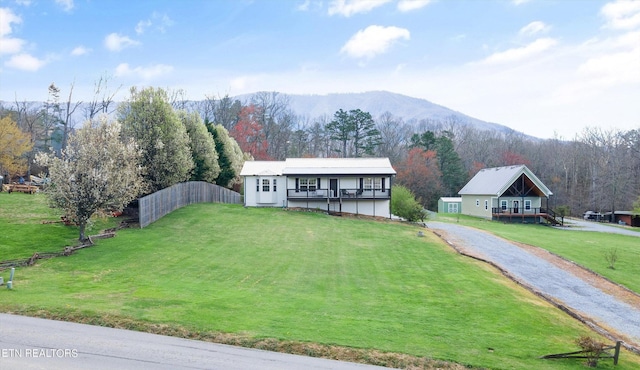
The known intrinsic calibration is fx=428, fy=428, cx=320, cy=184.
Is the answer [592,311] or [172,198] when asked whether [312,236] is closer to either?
[172,198]

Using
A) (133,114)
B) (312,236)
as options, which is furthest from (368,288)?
(133,114)

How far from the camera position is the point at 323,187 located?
135 feet

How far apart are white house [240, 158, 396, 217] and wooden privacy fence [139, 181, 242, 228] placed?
14.2 feet

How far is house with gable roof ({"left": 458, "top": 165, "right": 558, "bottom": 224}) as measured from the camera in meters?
52.1

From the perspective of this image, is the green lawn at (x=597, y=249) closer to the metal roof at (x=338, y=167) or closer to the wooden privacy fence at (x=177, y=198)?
the metal roof at (x=338, y=167)

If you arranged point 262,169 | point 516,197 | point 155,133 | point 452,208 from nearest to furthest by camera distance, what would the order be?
1. point 155,133
2. point 262,169
3. point 516,197
4. point 452,208

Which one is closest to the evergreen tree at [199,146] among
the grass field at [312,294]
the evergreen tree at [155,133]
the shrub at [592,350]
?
the evergreen tree at [155,133]

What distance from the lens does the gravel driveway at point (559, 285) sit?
663 inches

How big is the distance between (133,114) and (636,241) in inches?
1788

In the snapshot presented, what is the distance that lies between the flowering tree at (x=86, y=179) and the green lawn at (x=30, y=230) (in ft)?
4.74

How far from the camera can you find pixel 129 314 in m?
13.0

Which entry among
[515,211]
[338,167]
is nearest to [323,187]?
[338,167]

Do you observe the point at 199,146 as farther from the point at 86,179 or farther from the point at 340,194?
the point at 86,179

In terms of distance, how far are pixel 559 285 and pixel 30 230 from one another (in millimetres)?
28689
